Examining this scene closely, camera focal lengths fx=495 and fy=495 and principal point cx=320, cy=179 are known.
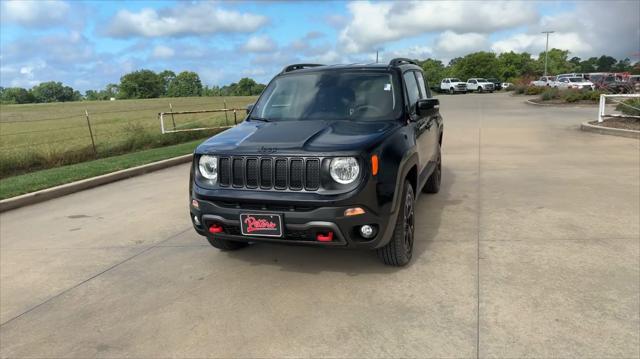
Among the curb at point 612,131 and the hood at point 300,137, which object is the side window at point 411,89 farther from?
the curb at point 612,131

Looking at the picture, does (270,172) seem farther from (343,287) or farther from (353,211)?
(343,287)

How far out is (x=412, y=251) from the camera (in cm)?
461

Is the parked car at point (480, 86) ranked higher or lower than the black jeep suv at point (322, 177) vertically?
lower

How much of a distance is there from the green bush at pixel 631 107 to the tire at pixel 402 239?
12376mm

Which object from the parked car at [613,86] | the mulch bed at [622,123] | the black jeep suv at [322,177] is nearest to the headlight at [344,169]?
the black jeep suv at [322,177]

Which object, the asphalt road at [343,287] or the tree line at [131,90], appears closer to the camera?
the asphalt road at [343,287]

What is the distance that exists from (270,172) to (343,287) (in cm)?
110

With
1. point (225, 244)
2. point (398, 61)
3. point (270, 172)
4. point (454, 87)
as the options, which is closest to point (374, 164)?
point (270, 172)

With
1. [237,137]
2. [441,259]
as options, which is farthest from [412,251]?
[237,137]

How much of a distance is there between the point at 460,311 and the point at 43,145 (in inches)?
508

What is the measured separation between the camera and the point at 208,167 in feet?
13.5

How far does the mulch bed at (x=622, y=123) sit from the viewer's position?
43.5ft

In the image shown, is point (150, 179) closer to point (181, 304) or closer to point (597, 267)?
point (181, 304)

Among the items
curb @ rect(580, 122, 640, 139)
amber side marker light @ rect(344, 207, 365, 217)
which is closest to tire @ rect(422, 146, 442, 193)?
amber side marker light @ rect(344, 207, 365, 217)
